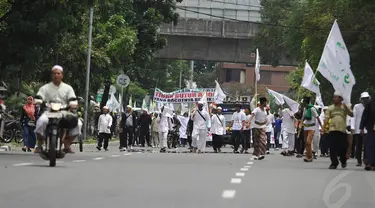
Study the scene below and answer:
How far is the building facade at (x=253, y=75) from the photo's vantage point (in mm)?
148625

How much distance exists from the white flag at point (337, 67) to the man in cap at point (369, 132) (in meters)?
1.86

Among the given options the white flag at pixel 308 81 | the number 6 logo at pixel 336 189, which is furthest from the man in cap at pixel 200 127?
the number 6 logo at pixel 336 189

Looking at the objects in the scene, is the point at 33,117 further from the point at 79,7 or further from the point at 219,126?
the point at 219,126

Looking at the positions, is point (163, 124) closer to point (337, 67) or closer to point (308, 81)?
point (308, 81)

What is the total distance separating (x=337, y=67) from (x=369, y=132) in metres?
3.83

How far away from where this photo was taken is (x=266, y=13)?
226ft

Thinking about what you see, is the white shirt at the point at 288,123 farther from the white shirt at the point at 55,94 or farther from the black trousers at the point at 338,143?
the white shirt at the point at 55,94

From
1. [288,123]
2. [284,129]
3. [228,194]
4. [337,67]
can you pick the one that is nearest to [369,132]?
[337,67]

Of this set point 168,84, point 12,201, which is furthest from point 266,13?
point 12,201

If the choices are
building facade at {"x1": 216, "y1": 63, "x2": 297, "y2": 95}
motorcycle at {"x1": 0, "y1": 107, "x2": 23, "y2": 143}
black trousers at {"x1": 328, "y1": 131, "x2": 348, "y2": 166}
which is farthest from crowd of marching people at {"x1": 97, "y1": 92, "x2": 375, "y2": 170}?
building facade at {"x1": 216, "y1": 63, "x2": 297, "y2": 95}

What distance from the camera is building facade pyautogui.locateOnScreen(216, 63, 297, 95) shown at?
488ft

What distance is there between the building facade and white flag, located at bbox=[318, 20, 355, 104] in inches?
4704

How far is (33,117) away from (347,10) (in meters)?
21.5

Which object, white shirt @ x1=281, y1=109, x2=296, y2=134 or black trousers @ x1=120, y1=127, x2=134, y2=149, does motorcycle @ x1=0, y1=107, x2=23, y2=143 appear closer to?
black trousers @ x1=120, y1=127, x2=134, y2=149
